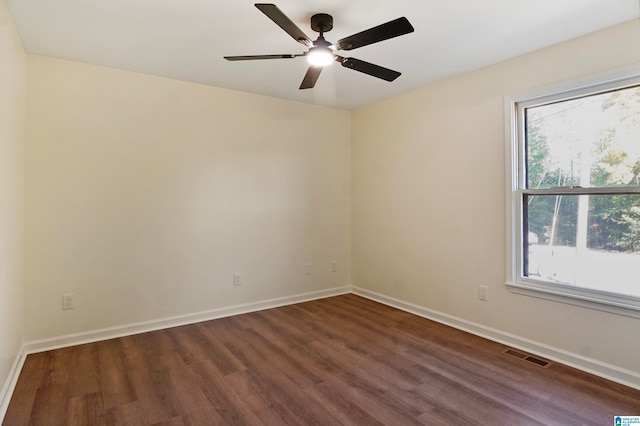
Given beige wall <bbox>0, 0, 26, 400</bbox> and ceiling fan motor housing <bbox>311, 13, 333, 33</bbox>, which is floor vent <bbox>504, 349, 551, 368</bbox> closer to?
ceiling fan motor housing <bbox>311, 13, 333, 33</bbox>

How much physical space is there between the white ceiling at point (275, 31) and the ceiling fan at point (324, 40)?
19 centimetres

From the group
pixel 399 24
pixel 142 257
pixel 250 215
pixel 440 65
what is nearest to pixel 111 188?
pixel 142 257

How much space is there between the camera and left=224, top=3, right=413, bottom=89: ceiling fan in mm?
1839

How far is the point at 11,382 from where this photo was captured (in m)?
2.27

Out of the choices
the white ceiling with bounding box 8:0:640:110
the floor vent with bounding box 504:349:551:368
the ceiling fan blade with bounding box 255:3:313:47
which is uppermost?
the white ceiling with bounding box 8:0:640:110

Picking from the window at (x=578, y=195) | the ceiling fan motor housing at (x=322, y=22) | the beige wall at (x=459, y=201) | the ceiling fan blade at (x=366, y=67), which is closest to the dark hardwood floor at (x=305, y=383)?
the beige wall at (x=459, y=201)

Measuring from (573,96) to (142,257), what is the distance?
13.0 feet

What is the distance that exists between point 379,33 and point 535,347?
2690 millimetres

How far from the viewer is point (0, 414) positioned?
6.40 ft

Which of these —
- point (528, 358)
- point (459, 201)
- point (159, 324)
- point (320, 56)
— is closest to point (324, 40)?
point (320, 56)

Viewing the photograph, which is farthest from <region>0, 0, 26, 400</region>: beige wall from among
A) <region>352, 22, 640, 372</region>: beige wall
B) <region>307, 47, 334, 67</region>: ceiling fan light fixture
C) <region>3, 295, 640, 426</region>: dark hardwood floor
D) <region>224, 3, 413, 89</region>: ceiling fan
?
<region>352, 22, 640, 372</region>: beige wall

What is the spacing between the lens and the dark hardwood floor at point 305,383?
200 cm

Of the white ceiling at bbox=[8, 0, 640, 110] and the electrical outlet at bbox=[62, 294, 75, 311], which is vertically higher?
the white ceiling at bbox=[8, 0, 640, 110]

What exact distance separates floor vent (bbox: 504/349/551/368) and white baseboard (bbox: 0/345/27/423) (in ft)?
11.4
